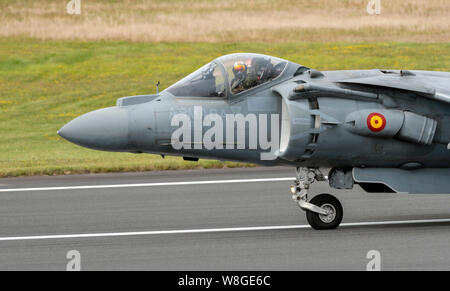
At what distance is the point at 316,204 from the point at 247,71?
2.05 meters

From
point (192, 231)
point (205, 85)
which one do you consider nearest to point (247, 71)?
point (205, 85)

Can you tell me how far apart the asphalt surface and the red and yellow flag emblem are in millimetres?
1440

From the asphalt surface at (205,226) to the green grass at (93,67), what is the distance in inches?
223

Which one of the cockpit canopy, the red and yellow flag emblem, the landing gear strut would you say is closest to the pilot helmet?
the cockpit canopy

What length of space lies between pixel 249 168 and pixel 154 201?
397 centimetres

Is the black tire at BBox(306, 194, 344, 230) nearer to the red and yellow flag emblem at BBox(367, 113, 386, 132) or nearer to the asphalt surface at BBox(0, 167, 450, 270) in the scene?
the asphalt surface at BBox(0, 167, 450, 270)

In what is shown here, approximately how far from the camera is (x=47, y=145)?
22.9m

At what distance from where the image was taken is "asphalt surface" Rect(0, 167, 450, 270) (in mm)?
10242

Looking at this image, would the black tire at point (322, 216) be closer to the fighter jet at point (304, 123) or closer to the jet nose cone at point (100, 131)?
the fighter jet at point (304, 123)

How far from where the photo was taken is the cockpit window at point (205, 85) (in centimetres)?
1166

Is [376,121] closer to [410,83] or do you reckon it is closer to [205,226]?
[410,83]

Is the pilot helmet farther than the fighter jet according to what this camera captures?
Yes

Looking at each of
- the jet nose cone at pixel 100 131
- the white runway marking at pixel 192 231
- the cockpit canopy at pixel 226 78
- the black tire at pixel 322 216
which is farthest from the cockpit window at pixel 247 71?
the white runway marking at pixel 192 231

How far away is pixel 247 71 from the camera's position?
1176 centimetres
